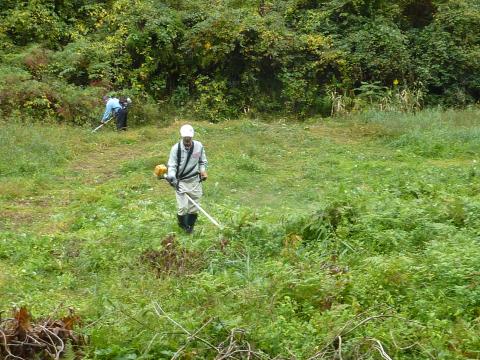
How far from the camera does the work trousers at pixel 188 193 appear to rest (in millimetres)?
9963

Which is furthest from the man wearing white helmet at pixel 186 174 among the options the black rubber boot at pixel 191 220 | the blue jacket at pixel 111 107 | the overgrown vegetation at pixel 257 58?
the overgrown vegetation at pixel 257 58

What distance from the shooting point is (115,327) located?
5.57 meters

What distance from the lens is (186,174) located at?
998 cm

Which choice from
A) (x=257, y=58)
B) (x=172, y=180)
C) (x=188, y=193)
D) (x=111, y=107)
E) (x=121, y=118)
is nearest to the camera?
(x=172, y=180)

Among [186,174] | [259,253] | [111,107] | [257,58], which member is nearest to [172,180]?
[186,174]

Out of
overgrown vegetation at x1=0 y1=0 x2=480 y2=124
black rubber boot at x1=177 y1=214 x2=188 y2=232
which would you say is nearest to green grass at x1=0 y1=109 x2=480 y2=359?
black rubber boot at x1=177 y1=214 x2=188 y2=232

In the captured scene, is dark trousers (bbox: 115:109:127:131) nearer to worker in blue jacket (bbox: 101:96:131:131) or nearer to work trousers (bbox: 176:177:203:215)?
worker in blue jacket (bbox: 101:96:131:131)

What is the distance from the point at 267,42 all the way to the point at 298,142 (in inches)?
255

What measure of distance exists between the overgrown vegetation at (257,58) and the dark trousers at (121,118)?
4.85 feet

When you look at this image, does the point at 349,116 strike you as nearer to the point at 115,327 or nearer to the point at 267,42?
the point at 267,42

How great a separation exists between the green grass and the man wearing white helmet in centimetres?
26

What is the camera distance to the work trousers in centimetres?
996

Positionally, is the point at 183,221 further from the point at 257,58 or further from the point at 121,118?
the point at 257,58

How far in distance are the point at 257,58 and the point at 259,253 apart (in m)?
16.5
